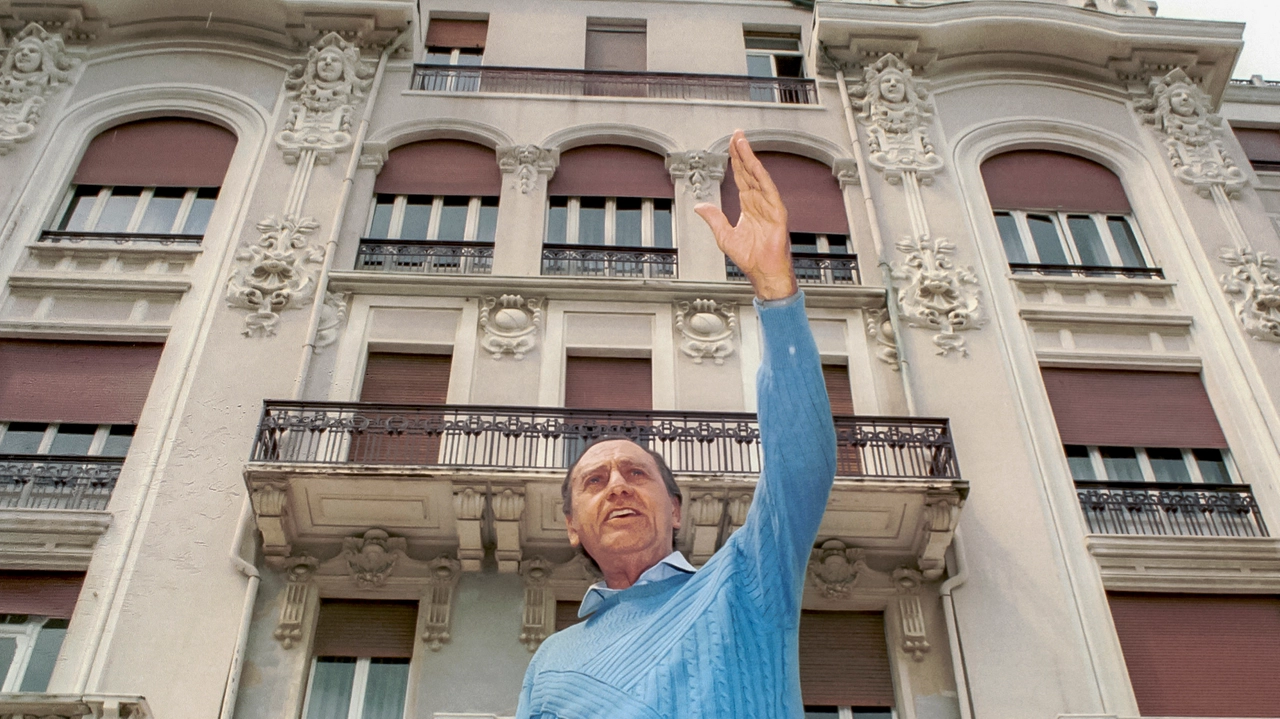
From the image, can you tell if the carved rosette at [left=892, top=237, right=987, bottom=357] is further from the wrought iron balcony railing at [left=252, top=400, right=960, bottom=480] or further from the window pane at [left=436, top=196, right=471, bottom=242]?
the window pane at [left=436, top=196, right=471, bottom=242]

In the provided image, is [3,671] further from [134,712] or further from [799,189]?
[799,189]

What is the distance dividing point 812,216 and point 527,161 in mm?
3686

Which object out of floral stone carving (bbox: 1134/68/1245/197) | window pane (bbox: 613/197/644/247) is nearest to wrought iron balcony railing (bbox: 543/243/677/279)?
window pane (bbox: 613/197/644/247)

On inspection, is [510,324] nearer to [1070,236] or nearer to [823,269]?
[823,269]

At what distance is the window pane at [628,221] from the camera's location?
557 inches

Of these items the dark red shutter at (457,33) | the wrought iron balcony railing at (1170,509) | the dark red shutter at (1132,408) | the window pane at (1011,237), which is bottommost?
the wrought iron balcony railing at (1170,509)

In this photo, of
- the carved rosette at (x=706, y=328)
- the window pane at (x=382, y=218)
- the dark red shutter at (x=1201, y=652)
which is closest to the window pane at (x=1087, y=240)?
the carved rosette at (x=706, y=328)

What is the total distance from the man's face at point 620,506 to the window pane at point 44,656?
7789mm

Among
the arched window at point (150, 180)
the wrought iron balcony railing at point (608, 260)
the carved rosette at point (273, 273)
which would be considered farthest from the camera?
the arched window at point (150, 180)

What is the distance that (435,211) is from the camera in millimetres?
14375

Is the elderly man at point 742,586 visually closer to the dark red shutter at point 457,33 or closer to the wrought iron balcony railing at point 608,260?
the wrought iron balcony railing at point 608,260

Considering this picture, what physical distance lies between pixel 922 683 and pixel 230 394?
7182mm

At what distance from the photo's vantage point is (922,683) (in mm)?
9852

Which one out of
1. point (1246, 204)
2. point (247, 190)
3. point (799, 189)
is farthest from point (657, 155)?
point (1246, 204)
